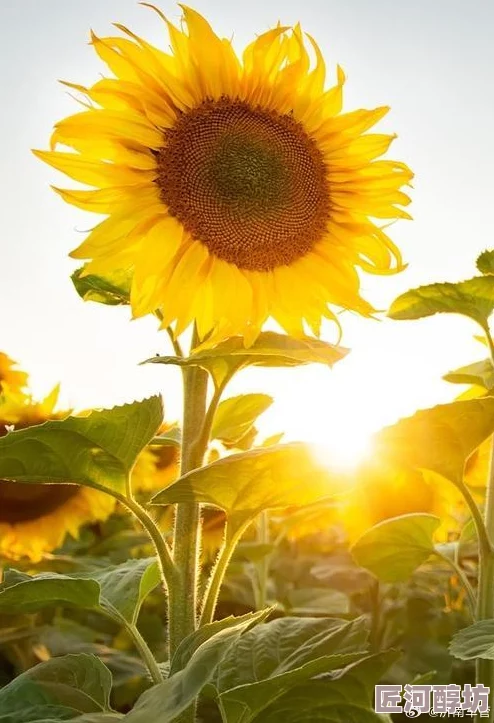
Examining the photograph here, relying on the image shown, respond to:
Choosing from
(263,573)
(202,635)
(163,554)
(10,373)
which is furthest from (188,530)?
(10,373)

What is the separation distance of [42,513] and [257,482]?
222 cm

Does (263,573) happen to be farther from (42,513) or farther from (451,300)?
(451,300)

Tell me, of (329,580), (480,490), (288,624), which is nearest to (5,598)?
(288,624)

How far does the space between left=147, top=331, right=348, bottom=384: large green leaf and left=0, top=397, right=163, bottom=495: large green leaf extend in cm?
11

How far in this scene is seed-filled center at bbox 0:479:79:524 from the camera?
3.47 m

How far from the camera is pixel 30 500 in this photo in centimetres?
353

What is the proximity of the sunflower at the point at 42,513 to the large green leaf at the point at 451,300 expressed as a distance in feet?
5.92

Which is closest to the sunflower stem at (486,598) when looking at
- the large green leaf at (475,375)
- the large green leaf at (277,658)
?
the large green leaf at (277,658)

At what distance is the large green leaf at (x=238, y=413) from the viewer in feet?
6.46

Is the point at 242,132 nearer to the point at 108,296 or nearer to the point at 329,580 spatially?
the point at 108,296

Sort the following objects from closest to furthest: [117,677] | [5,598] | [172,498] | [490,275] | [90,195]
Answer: [172,498]
[5,598]
[90,195]
[490,275]
[117,677]

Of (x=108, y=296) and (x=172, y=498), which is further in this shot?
(x=108, y=296)

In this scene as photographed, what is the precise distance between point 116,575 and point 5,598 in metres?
0.42

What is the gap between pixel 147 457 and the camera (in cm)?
371
